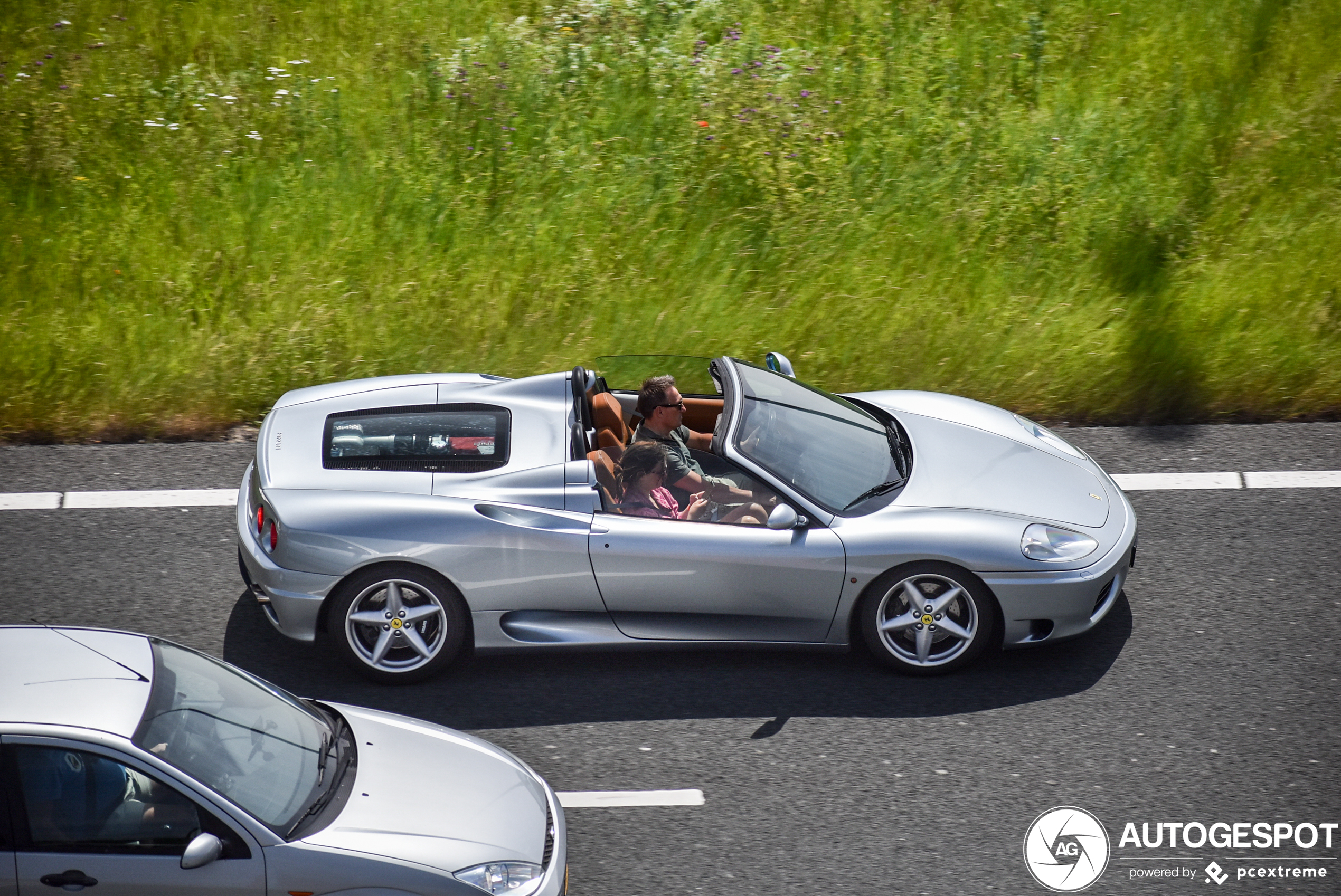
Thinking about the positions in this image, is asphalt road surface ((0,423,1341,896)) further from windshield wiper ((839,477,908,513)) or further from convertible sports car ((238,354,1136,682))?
windshield wiper ((839,477,908,513))

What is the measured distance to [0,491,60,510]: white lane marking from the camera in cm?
731

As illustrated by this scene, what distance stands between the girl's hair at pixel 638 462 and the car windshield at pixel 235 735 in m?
1.94

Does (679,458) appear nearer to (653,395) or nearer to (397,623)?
(653,395)

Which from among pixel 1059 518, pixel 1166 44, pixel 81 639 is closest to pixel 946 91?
pixel 1166 44

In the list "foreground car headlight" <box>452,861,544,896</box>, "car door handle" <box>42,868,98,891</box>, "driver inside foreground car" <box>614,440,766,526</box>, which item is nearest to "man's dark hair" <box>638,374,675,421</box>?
"driver inside foreground car" <box>614,440,766,526</box>

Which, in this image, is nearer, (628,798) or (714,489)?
(628,798)

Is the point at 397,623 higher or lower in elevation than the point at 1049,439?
lower

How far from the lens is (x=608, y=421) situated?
627 cm

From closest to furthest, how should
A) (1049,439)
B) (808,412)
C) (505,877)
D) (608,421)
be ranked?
(505,877) < (608,421) < (808,412) < (1049,439)

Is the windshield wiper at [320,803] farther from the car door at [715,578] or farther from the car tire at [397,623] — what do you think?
→ the car door at [715,578]

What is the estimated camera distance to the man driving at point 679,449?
5.81 metres

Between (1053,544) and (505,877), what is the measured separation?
311 cm

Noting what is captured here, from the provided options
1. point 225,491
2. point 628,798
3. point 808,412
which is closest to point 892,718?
point 628,798

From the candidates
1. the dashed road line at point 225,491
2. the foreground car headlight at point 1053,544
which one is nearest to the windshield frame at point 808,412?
the foreground car headlight at point 1053,544
